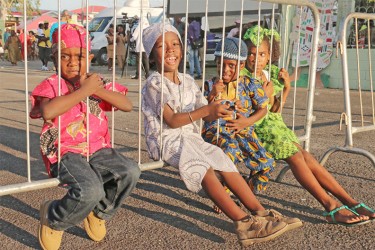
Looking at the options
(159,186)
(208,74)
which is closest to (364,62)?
(208,74)

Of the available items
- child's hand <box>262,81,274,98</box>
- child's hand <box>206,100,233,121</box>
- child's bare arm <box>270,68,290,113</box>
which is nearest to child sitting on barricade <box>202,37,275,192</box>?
child's hand <box>262,81,274,98</box>

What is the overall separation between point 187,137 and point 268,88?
0.85m

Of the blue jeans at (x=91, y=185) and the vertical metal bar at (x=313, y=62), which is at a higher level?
the vertical metal bar at (x=313, y=62)

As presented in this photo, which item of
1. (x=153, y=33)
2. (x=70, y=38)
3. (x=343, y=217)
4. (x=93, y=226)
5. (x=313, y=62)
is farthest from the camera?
(x=313, y=62)

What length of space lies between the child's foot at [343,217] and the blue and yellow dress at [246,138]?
51 cm

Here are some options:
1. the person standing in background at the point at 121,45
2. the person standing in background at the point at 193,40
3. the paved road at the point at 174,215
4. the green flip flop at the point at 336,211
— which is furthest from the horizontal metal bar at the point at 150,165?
the person standing in background at the point at 121,45

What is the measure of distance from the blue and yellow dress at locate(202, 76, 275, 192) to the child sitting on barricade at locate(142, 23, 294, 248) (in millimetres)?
185

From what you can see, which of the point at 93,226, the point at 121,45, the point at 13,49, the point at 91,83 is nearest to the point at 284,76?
the point at 91,83

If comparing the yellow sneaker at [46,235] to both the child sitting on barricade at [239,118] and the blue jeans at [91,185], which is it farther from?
the child sitting on barricade at [239,118]

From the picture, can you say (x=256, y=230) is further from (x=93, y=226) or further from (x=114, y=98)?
(x=114, y=98)

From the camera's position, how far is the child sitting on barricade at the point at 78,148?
8.20 feet

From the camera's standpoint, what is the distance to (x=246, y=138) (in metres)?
3.34

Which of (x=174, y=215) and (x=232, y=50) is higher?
(x=232, y=50)

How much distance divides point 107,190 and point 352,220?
144cm
